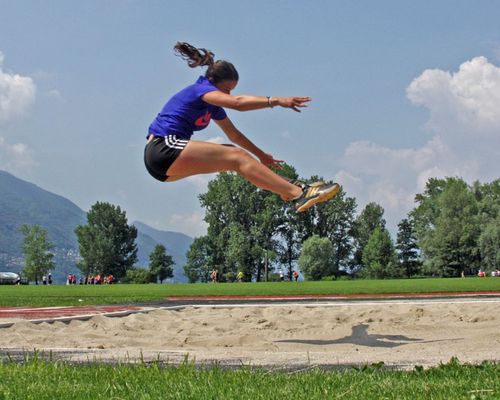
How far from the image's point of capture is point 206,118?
7.47 metres

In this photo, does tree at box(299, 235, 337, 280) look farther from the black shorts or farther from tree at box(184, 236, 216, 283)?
the black shorts

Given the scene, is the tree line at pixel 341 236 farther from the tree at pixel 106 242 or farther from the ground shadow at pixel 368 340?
the ground shadow at pixel 368 340

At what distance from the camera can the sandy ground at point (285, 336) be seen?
565 centimetres

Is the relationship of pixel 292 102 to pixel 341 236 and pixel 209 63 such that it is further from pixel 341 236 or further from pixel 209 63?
pixel 341 236

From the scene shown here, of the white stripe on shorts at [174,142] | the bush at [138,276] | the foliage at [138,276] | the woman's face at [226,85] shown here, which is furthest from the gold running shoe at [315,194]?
the bush at [138,276]

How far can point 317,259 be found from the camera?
9269cm

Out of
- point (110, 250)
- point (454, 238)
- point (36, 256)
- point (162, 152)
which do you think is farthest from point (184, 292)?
point (110, 250)

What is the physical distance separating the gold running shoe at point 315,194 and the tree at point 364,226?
349ft

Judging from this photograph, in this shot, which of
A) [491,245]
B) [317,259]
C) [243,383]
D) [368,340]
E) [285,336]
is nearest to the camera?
[243,383]

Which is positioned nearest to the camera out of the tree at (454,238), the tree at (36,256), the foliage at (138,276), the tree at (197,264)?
the tree at (454,238)

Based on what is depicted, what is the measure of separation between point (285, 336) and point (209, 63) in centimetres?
355

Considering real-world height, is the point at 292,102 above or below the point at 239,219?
below

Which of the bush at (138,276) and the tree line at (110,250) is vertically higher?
the tree line at (110,250)

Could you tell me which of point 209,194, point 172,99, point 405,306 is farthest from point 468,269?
point 172,99
